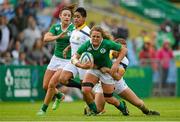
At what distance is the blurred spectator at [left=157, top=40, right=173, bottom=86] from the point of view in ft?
103

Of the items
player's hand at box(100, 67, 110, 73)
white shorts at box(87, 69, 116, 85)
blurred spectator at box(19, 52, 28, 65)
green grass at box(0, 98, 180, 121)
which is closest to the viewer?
green grass at box(0, 98, 180, 121)

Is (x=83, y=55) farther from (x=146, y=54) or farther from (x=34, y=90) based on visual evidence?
(x=146, y=54)

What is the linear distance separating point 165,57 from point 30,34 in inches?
253

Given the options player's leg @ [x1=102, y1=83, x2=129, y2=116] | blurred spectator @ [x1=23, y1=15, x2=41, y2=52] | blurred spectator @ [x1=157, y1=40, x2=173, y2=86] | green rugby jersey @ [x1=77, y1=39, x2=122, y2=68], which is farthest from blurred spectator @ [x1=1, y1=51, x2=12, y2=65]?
green rugby jersey @ [x1=77, y1=39, x2=122, y2=68]

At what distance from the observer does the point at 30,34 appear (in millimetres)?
27953

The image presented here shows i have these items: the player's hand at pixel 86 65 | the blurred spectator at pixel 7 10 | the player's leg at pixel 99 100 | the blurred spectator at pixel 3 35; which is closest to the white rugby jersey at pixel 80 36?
the player's leg at pixel 99 100

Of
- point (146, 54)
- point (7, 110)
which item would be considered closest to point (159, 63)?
point (146, 54)

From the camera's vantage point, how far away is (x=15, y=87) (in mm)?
26344

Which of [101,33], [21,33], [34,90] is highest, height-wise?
[101,33]

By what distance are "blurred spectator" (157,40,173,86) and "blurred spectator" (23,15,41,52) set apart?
5916 millimetres

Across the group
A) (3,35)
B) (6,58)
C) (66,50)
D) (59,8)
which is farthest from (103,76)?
(59,8)

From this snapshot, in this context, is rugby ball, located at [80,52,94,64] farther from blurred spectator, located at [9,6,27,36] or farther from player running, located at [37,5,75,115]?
blurred spectator, located at [9,6,27,36]

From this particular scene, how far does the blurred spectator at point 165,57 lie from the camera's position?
3145 centimetres

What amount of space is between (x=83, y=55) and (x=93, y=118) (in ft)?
4.89
